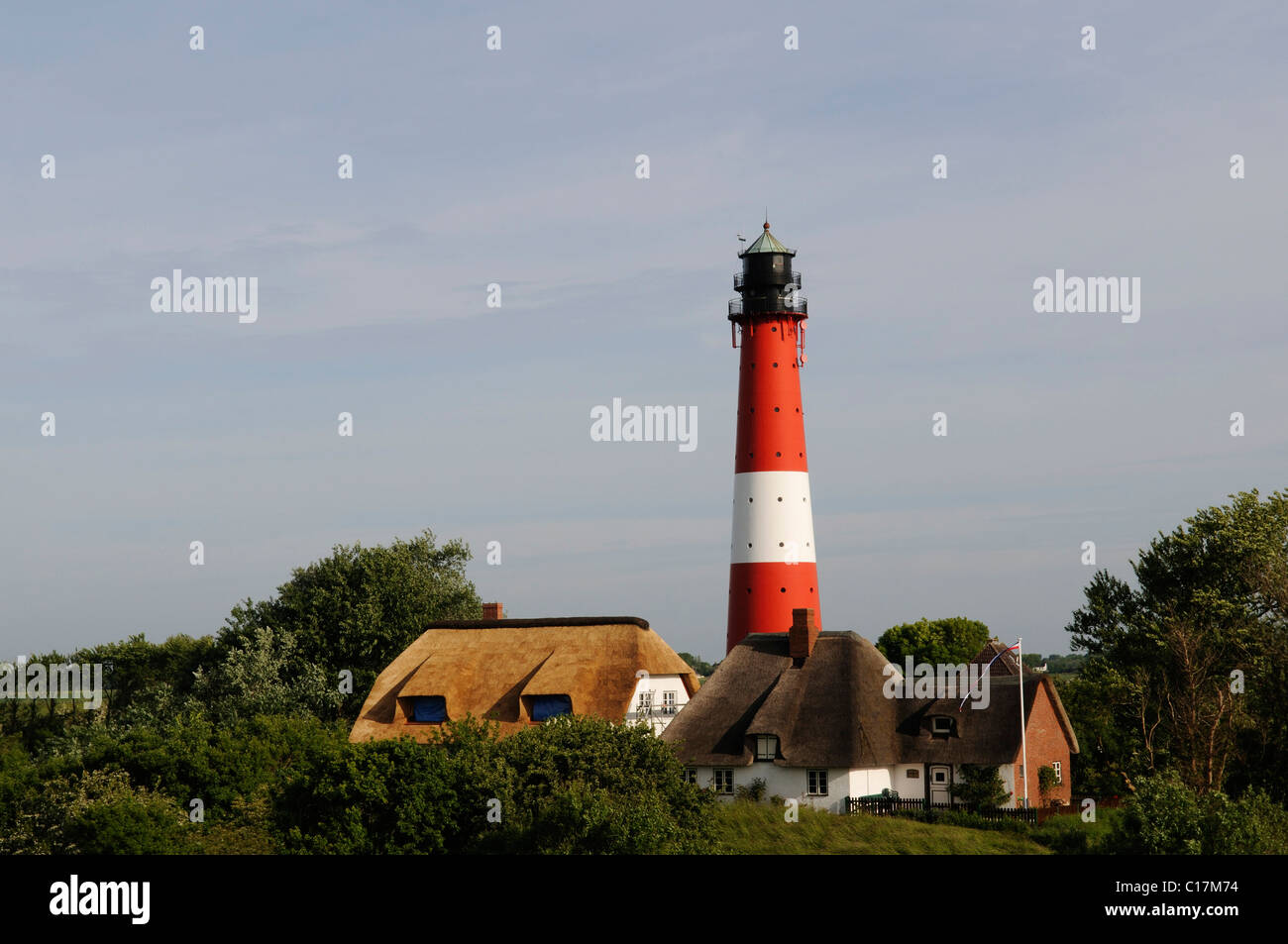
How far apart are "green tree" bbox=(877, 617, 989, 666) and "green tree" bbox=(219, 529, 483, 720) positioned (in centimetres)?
2951

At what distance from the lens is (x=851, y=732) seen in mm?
47906

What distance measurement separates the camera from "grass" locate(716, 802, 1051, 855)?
3953 centimetres

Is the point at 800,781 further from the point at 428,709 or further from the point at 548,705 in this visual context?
the point at 428,709

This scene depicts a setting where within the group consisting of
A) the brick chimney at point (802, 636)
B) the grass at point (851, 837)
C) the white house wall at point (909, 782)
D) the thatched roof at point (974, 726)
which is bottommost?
the grass at point (851, 837)

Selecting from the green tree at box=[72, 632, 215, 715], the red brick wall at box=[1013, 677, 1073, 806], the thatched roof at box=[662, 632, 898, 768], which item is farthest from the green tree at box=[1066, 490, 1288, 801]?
the green tree at box=[72, 632, 215, 715]

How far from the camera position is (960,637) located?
282ft

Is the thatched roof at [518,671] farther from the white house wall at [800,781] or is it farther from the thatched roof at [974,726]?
the thatched roof at [974,726]

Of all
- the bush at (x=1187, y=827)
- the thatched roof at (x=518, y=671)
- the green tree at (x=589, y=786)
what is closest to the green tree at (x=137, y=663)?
the thatched roof at (x=518, y=671)

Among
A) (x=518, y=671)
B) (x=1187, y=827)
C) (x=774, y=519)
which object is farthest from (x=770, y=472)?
(x=1187, y=827)

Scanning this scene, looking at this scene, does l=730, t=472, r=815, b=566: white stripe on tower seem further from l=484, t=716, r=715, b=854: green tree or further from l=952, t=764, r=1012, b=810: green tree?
l=484, t=716, r=715, b=854: green tree

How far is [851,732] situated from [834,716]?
1.16 meters

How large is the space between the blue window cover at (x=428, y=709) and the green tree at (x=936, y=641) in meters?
36.1

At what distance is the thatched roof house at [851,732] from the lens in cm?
4734
